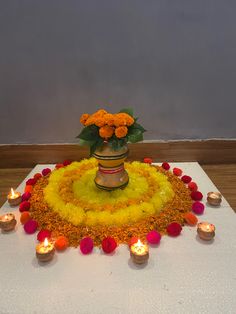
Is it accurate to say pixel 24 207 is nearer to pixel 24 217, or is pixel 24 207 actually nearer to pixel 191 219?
pixel 24 217

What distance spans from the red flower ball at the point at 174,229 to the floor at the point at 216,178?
0.53 meters

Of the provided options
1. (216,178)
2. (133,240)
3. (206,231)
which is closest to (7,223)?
(133,240)

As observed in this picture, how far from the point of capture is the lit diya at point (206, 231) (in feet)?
3.21

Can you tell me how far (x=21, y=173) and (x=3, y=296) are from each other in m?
1.14

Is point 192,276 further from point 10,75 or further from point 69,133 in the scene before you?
point 10,75

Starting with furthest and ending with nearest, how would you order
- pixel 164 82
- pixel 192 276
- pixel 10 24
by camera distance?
1. pixel 164 82
2. pixel 10 24
3. pixel 192 276

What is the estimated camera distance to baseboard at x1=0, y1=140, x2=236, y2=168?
6.10ft

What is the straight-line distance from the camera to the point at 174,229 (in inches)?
39.6

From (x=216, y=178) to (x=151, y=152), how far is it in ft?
1.48

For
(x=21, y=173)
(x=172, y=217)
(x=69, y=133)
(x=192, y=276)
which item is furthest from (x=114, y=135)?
(x=21, y=173)

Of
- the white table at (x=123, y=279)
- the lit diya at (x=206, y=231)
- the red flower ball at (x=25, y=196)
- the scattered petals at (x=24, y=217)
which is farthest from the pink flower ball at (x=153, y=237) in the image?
the red flower ball at (x=25, y=196)

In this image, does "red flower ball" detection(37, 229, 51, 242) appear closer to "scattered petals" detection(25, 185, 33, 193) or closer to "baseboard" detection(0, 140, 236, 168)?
"scattered petals" detection(25, 185, 33, 193)

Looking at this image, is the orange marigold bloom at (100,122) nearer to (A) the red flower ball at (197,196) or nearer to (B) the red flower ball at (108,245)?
(B) the red flower ball at (108,245)

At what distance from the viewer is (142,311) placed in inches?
28.7
